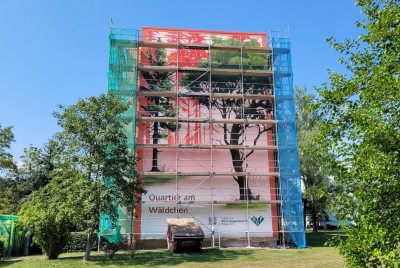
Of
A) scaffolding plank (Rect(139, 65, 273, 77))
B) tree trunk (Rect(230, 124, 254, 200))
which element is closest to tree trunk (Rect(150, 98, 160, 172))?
scaffolding plank (Rect(139, 65, 273, 77))

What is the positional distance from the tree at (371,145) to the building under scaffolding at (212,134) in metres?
15.5

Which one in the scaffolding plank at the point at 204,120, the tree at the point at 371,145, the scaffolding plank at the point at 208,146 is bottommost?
the tree at the point at 371,145

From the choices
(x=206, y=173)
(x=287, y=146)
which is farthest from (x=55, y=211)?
(x=287, y=146)

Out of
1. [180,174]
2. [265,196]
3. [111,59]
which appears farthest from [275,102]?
[111,59]

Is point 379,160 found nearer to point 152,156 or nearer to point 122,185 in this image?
point 122,185

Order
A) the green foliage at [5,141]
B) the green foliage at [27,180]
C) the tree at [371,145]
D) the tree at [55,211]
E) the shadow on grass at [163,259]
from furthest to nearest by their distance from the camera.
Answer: the green foliage at [27,180], the green foliage at [5,141], the tree at [55,211], the shadow on grass at [163,259], the tree at [371,145]

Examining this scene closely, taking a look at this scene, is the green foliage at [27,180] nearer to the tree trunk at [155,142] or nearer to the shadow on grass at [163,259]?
the tree trunk at [155,142]

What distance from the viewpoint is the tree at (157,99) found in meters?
21.5

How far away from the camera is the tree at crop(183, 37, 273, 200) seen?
22.1 metres

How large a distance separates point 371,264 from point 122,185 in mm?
11754

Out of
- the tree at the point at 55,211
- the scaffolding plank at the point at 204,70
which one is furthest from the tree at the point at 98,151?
the scaffolding plank at the point at 204,70

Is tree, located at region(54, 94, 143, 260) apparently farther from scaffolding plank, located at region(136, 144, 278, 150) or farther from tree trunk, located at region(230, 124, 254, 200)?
tree trunk, located at region(230, 124, 254, 200)

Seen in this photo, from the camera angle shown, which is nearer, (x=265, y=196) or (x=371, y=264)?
(x=371, y=264)

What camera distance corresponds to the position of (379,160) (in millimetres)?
4438
